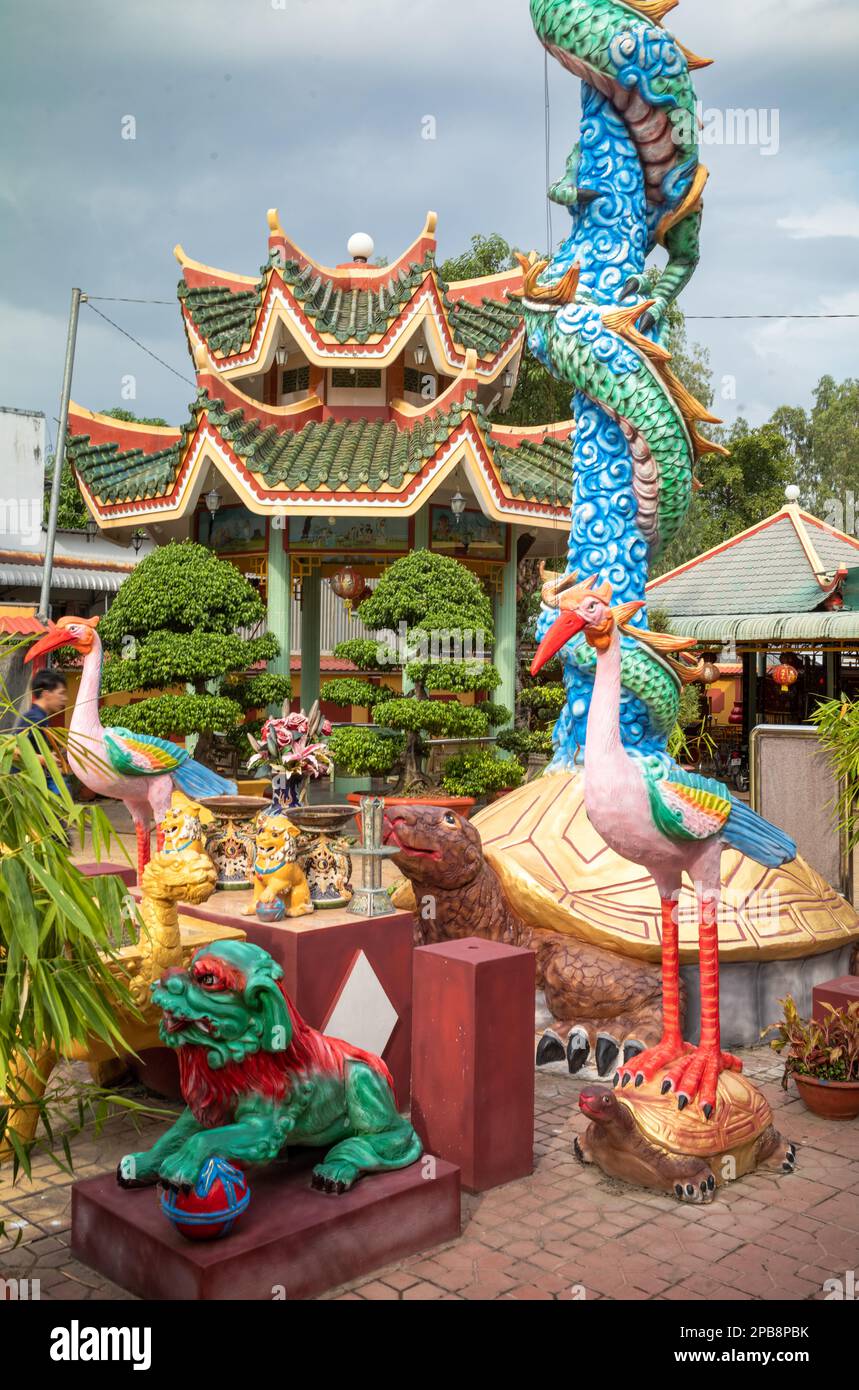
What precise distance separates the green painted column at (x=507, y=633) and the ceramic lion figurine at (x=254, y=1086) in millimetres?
9480

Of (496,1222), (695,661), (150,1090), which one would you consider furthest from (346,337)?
(496,1222)

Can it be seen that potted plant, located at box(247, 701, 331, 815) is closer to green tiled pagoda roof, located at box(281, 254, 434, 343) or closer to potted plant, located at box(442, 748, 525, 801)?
potted plant, located at box(442, 748, 525, 801)

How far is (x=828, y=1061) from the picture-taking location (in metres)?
5.52

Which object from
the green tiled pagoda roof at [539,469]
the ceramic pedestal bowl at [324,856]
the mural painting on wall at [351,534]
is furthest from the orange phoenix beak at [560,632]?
the mural painting on wall at [351,534]

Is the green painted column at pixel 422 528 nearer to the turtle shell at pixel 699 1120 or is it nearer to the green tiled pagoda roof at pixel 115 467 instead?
the green tiled pagoda roof at pixel 115 467

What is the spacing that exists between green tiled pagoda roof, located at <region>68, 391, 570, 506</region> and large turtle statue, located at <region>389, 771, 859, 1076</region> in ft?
22.4

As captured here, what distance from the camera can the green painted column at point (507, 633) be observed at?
44.5 feet

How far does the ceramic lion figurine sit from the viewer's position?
3.54 meters

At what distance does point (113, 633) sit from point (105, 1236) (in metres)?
8.71

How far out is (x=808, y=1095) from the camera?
556 cm

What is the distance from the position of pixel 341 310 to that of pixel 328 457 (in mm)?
2706

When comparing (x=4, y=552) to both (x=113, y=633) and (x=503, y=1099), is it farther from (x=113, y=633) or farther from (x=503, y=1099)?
(x=503, y=1099)

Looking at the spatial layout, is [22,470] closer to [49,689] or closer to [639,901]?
[49,689]
